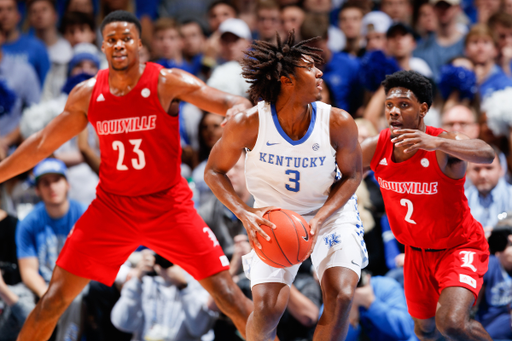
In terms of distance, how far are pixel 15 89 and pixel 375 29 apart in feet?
14.7

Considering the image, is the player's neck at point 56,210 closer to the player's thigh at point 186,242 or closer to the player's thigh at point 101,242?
the player's thigh at point 101,242

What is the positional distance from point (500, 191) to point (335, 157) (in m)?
2.54

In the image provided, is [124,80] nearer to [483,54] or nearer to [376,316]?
[376,316]

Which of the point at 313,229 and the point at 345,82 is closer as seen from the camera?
the point at 313,229

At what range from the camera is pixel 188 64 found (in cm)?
820

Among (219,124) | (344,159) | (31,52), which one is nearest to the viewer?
(344,159)

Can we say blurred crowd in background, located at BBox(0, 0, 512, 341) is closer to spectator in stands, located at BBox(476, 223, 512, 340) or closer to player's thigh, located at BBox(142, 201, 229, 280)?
spectator in stands, located at BBox(476, 223, 512, 340)

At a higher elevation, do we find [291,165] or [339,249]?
[291,165]

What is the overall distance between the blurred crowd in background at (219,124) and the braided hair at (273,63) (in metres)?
0.25

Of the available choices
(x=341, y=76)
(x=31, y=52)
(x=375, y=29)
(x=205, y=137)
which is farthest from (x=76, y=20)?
(x=375, y=29)

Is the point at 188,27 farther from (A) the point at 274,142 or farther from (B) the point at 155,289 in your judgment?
(A) the point at 274,142

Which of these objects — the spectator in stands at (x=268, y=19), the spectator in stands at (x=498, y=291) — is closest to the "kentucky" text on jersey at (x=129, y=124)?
the spectator in stands at (x=498, y=291)

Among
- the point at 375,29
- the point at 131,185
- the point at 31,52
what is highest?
the point at 375,29

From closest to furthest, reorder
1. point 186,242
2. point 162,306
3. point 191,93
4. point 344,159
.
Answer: point 344,159 → point 186,242 → point 191,93 → point 162,306
